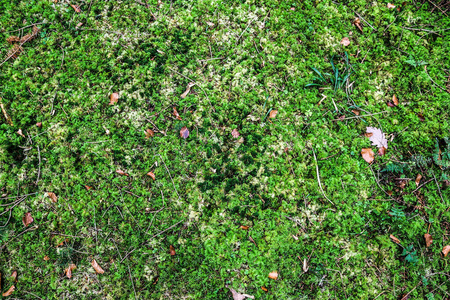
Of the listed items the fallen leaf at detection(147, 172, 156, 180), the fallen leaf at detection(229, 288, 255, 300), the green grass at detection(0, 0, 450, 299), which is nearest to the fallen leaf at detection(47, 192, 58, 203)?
the green grass at detection(0, 0, 450, 299)

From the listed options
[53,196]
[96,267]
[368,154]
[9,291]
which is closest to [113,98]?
[53,196]

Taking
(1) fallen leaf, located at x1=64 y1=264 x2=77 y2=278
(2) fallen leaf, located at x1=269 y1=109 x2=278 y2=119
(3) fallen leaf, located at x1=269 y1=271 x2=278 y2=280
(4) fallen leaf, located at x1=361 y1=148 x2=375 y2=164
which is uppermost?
(2) fallen leaf, located at x1=269 y1=109 x2=278 y2=119

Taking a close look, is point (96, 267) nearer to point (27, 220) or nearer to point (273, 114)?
point (27, 220)

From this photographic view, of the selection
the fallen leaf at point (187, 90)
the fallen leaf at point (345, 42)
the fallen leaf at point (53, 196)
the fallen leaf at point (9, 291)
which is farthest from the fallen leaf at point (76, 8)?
the fallen leaf at point (345, 42)

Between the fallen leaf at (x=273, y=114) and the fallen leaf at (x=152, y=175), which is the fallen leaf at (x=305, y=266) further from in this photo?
the fallen leaf at (x=152, y=175)

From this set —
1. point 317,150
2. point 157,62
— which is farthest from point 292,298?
point 157,62

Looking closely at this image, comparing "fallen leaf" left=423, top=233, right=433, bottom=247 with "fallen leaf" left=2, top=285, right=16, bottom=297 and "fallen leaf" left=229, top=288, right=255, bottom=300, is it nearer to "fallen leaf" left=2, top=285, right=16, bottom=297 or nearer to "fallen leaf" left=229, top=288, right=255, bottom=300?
"fallen leaf" left=229, top=288, right=255, bottom=300

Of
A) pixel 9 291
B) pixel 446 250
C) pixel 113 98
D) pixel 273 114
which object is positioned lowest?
pixel 9 291
